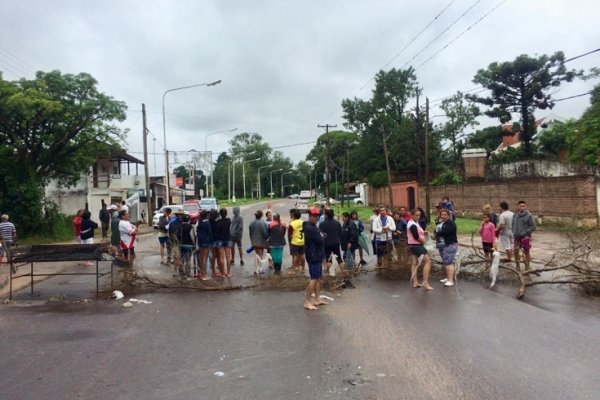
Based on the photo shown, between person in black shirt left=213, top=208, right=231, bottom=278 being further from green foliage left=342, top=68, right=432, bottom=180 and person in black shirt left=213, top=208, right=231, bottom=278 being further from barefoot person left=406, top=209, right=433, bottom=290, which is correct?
green foliage left=342, top=68, right=432, bottom=180

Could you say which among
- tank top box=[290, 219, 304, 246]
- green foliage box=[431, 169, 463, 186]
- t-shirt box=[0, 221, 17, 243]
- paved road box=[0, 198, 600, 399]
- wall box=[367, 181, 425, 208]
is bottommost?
paved road box=[0, 198, 600, 399]

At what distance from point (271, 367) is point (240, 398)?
953 mm

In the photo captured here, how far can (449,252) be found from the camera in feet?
35.6

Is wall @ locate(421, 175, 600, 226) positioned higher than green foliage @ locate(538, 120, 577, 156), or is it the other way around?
green foliage @ locate(538, 120, 577, 156)

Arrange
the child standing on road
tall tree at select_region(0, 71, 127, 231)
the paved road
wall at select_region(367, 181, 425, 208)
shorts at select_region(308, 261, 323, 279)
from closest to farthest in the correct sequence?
the paved road < shorts at select_region(308, 261, 323, 279) < the child standing on road < tall tree at select_region(0, 71, 127, 231) < wall at select_region(367, 181, 425, 208)

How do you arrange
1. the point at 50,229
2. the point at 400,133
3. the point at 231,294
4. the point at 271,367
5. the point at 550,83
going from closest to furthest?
the point at 271,367
the point at 231,294
the point at 50,229
the point at 550,83
the point at 400,133

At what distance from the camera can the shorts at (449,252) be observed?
1081 cm

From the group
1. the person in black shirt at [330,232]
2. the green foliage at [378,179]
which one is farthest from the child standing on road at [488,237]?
the green foliage at [378,179]

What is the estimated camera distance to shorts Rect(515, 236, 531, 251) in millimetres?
12156

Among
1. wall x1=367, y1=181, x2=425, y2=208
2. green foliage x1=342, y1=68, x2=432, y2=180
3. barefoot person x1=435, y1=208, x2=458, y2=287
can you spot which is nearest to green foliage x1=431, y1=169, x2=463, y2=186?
wall x1=367, y1=181, x2=425, y2=208

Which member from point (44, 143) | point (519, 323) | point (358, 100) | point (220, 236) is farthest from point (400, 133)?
point (519, 323)

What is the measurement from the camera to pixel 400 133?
54.8m

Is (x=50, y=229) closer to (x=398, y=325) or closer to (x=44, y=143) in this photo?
(x=44, y=143)

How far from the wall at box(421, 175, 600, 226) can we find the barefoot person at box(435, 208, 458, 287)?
47.8ft
